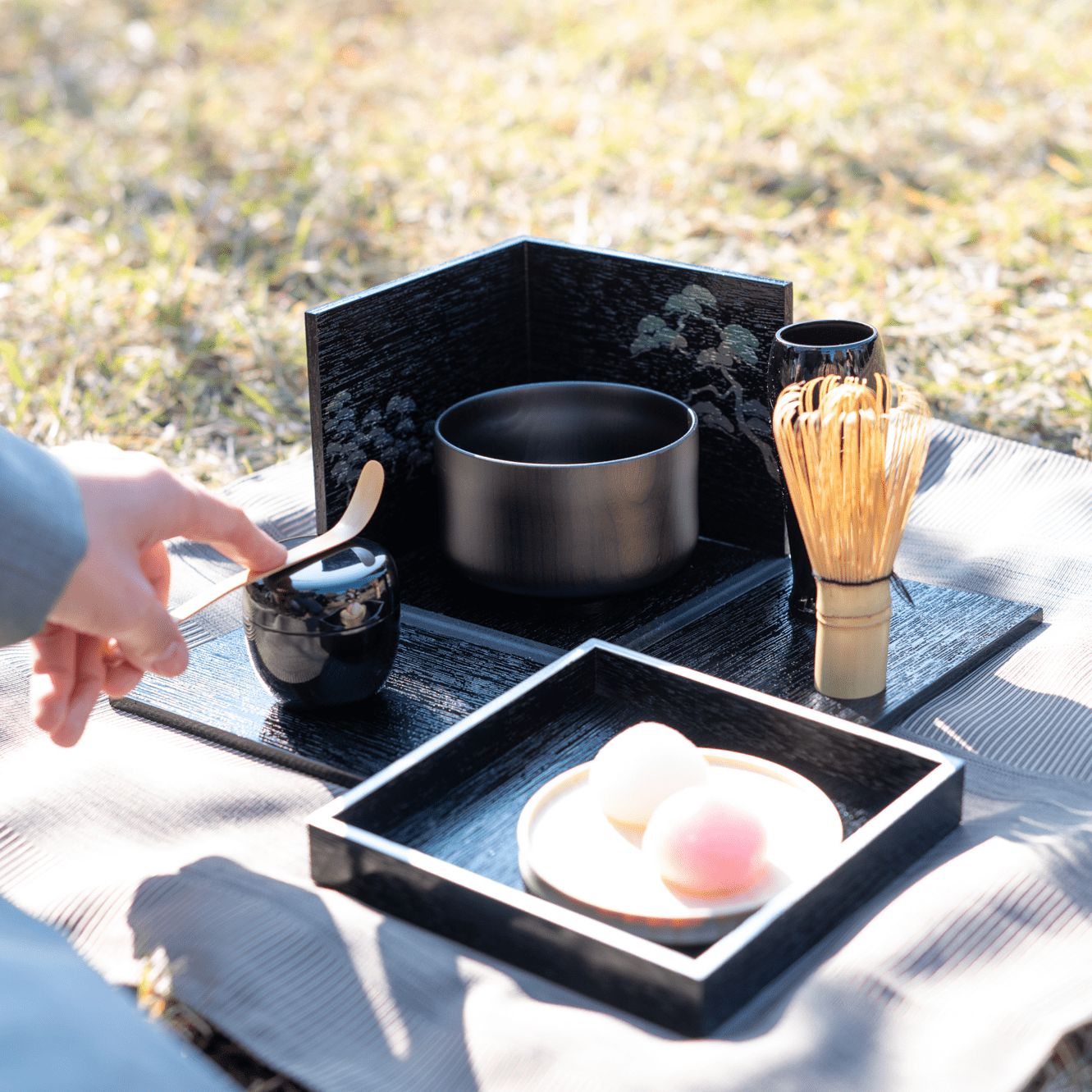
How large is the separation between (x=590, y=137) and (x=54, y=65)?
1390 mm

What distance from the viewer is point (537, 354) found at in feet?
4.20

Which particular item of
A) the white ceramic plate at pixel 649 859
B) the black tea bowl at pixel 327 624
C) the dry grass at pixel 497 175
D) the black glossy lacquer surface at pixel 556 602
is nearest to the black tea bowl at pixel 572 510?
the black glossy lacquer surface at pixel 556 602

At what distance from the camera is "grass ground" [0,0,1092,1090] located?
176 cm

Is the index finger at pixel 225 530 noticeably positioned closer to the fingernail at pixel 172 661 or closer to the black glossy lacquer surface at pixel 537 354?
the fingernail at pixel 172 661

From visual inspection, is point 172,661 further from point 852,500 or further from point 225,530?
point 852,500

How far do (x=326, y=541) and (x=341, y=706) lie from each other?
4.5 inches

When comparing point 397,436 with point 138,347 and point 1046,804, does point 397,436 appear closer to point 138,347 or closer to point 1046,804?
point 1046,804

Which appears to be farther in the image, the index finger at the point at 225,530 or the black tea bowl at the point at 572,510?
the black tea bowl at the point at 572,510

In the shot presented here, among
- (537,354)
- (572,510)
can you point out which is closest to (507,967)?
(572,510)

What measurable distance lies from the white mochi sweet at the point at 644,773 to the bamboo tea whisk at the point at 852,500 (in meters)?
0.18

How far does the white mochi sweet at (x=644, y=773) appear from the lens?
2.45 ft

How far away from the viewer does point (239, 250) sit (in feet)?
7.06

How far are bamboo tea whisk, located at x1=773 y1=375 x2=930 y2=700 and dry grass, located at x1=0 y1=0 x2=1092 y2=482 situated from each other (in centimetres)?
74

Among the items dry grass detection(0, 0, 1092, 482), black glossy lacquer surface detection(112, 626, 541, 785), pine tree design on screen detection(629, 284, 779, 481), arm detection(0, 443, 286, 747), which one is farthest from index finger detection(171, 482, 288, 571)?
dry grass detection(0, 0, 1092, 482)
